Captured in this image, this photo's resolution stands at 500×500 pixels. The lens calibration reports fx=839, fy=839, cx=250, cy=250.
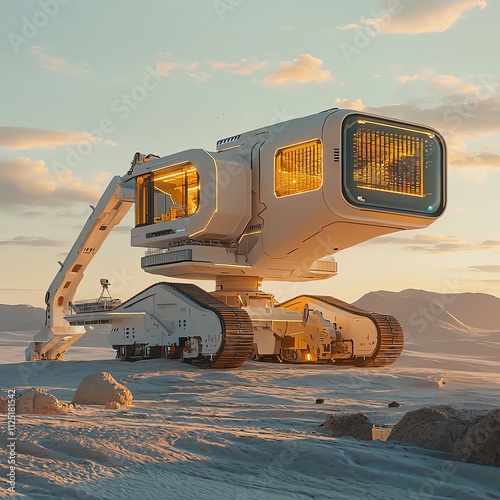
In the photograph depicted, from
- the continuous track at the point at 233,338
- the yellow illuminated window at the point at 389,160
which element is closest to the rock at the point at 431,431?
the continuous track at the point at 233,338

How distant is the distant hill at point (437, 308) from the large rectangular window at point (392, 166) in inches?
1590

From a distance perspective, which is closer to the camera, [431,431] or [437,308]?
[431,431]

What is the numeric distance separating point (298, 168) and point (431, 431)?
14.9m

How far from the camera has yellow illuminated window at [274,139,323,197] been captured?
2262 cm

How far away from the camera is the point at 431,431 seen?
9047mm

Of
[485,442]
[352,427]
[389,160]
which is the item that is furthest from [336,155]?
[485,442]

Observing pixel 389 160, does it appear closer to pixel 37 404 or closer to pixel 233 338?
pixel 233 338

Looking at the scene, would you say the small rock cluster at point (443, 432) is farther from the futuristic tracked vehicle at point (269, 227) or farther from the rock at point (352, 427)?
the futuristic tracked vehicle at point (269, 227)

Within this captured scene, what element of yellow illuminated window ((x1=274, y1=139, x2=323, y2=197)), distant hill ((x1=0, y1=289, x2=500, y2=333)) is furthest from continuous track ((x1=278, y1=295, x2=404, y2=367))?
distant hill ((x1=0, y1=289, x2=500, y2=333))

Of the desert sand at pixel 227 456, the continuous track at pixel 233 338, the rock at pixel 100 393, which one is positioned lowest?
the desert sand at pixel 227 456

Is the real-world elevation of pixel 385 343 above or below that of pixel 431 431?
above

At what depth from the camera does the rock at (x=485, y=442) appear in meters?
8.09

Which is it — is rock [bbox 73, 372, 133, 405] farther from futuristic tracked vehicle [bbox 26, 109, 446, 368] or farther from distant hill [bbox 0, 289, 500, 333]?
distant hill [bbox 0, 289, 500, 333]

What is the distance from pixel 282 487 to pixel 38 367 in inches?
657
